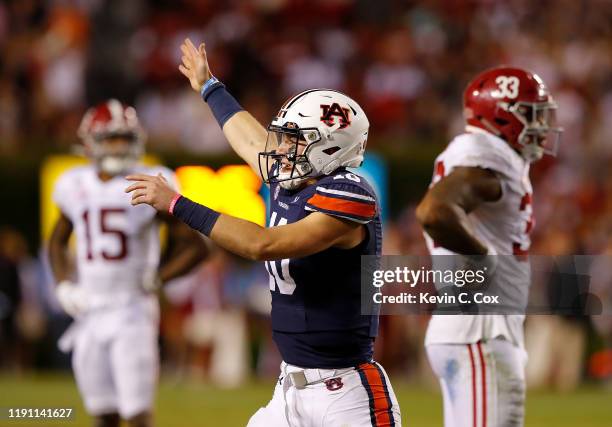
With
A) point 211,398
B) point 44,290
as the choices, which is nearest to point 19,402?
point 211,398

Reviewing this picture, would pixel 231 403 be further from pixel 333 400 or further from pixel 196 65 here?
pixel 333 400

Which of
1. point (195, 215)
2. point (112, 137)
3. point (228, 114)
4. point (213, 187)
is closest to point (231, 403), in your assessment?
point (213, 187)

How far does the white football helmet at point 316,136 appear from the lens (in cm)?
446

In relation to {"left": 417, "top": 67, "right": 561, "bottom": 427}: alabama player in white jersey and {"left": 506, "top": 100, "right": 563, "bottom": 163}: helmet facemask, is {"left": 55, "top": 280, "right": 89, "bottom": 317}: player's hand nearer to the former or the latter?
{"left": 417, "top": 67, "right": 561, "bottom": 427}: alabama player in white jersey

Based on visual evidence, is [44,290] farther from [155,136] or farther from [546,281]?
[546,281]

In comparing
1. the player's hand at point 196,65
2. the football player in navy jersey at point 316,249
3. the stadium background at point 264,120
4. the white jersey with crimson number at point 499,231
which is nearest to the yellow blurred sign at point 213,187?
the stadium background at point 264,120

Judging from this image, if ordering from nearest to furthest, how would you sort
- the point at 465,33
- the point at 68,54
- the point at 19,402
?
1. the point at 19,402
2. the point at 68,54
3. the point at 465,33

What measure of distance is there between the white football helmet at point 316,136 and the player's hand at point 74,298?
7.25 ft

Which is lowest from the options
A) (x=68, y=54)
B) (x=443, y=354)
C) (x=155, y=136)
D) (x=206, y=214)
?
(x=443, y=354)

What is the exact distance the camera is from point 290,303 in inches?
175

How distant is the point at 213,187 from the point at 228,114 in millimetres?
6344

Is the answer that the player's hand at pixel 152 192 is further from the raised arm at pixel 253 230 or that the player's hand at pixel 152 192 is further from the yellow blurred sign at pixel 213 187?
the yellow blurred sign at pixel 213 187

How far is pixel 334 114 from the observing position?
178 inches

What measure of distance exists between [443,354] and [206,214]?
1232 millimetres
